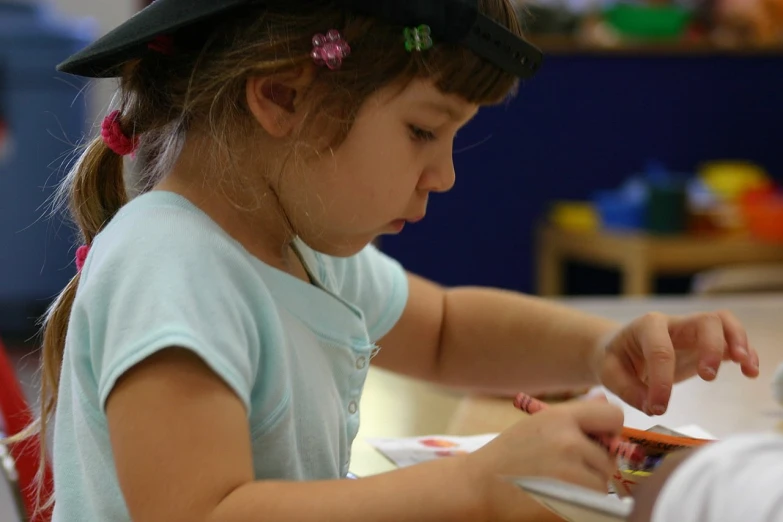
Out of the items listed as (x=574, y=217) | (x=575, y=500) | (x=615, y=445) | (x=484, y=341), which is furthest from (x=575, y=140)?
(x=575, y=500)

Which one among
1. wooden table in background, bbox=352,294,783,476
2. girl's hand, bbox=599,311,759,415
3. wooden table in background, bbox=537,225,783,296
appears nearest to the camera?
girl's hand, bbox=599,311,759,415

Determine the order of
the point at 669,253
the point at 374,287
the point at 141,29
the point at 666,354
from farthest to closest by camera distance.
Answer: the point at 669,253 → the point at 374,287 → the point at 666,354 → the point at 141,29

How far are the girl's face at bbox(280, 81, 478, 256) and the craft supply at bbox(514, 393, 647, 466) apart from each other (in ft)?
0.51

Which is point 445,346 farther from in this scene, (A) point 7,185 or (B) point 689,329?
(A) point 7,185

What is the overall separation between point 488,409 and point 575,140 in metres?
2.24

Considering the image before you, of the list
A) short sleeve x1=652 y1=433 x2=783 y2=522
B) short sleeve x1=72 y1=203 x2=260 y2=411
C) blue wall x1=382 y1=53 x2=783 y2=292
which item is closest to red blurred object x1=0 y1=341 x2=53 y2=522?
short sleeve x1=72 y1=203 x2=260 y2=411

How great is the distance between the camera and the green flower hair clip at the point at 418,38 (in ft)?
2.14

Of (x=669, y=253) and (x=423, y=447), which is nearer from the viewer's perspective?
(x=423, y=447)

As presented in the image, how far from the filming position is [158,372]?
1.86 ft

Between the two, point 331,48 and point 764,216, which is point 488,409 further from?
point 764,216

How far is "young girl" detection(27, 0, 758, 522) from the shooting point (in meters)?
0.56

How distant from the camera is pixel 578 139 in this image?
3137 millimetres

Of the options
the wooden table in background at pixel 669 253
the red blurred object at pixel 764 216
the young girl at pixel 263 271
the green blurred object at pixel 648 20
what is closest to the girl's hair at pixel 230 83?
the young girl at pixel 263 271

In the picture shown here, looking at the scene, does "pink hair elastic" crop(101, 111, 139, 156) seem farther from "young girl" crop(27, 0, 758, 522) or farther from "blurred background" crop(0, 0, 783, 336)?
"blurred background" crop(0, 0, 783, 336)
